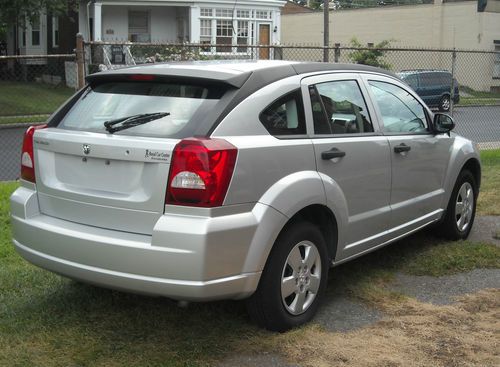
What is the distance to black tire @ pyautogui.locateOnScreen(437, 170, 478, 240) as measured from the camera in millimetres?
6469

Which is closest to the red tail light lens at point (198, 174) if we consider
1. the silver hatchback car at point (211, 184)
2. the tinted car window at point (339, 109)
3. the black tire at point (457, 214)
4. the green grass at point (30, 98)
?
the silver hatchback car at point (211, 184)

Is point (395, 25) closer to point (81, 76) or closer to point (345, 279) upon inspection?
point (81, 76)

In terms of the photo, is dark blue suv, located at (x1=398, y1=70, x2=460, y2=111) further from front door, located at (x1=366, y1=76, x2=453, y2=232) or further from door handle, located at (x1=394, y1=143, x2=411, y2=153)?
door handle, located at (x1=394, y1=143, x2=411, y2=153)

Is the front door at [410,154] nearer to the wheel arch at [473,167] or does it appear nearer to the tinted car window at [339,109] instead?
the tinted car window at [339,109]

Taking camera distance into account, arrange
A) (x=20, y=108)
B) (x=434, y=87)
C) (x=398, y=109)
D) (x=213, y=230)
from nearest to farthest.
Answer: (x=213, y=230) → (x=398, y=109) → (x=20, y=108) → (x=434, y=87)

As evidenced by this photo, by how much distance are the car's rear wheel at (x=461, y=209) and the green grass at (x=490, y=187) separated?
1166 mm

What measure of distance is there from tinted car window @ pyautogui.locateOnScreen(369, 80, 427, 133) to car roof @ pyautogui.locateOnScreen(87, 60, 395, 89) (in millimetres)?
862

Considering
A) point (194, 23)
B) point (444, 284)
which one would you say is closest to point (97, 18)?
point (194, 23)

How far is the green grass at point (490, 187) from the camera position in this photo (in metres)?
8.04

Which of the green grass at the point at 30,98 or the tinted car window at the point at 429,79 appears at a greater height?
the tinted car window at the point at 429,79

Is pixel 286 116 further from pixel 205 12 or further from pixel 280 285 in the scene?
pixel 205 12

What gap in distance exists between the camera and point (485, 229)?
7.21 m

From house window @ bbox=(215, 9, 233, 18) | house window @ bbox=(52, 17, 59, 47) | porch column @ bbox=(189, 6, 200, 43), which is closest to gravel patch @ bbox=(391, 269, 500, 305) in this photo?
porch column @ bbox=(189, 6, 200, 43)

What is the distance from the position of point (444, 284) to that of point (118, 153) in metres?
2.96
